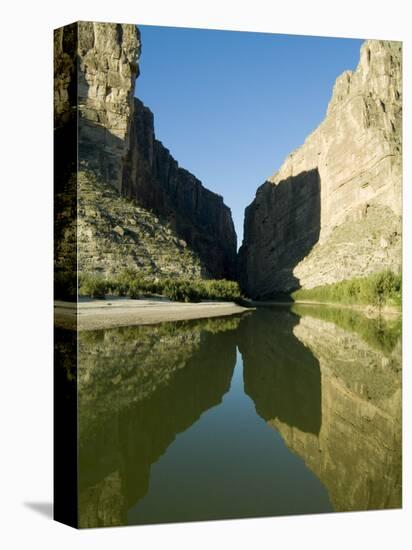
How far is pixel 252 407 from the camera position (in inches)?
348

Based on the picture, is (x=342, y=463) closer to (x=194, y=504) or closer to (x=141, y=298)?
(x=194, y=504)

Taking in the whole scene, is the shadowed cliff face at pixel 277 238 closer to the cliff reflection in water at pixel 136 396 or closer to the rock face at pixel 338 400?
the rock face at pixel 338 400

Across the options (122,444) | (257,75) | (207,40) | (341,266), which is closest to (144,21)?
(207,40)

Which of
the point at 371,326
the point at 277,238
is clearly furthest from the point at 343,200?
the point at 371,326

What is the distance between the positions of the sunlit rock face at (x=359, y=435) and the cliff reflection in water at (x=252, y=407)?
0.02 metres

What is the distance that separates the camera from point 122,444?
694cm

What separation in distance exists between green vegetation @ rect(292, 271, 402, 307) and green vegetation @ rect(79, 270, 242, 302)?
7.85 feet

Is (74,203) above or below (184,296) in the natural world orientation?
above

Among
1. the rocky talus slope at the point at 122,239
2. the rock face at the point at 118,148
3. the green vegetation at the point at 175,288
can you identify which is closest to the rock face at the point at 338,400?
the green vegetation at the point at 175,288

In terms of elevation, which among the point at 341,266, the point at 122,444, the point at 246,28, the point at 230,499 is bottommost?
the point at 230,499

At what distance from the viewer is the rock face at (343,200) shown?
9508 mm

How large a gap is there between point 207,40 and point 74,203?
9.77ft

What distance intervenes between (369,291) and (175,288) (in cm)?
387

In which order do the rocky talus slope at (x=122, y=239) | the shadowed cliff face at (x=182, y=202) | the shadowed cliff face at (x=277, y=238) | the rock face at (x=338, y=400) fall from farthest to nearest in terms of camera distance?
the shadowed cliff face at (x=277, y=238) < the shadowed cliff face at (x=182, y=202) < the rock face at (x=338, y=400) < the rocky talus slope at (x=122, y=239)
